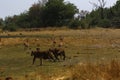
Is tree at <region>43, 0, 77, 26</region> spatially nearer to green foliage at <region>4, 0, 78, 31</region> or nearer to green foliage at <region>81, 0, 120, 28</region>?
green foliage at <region>4, 0, 78, 31</region>

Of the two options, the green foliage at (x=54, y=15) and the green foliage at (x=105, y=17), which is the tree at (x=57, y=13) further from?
Answer: the green foliage at (x=105, y=17)

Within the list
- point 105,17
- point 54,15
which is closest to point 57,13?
point 54,15

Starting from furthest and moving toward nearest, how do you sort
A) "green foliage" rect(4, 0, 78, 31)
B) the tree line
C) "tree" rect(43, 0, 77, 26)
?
"tree" rect(43, 0, 77, 26) → "green foliage" rect(4, 0, 78, 31) → the tree line

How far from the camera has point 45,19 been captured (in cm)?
8675

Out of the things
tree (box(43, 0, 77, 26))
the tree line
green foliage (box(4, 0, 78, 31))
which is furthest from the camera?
tree (box(43, 0, 77, 26))

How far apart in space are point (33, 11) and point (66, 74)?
8239 cm

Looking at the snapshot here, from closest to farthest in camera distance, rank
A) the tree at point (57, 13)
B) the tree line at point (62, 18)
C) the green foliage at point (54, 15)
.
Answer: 1. the tree line at point (62, 18)
2. the green foliage at point (54, 15)
3. the tree at point (57, 13)

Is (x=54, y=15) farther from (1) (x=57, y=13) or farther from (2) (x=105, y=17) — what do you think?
(2) (x=105, y=17)

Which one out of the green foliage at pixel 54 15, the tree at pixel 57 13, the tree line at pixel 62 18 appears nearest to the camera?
the tree line at pixel 62 18

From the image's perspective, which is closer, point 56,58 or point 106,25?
point 56,58

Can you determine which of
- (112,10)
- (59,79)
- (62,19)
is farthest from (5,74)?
(112,10)

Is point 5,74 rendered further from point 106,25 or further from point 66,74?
point 106,25

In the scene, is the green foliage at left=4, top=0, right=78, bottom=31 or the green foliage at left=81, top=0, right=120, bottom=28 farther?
the green foliage at left=4, top=0, right=78, bottom=31

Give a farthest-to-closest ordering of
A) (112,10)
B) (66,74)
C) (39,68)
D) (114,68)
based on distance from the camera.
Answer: (112,10)
(39,68)
(66,74)
(114,68)
